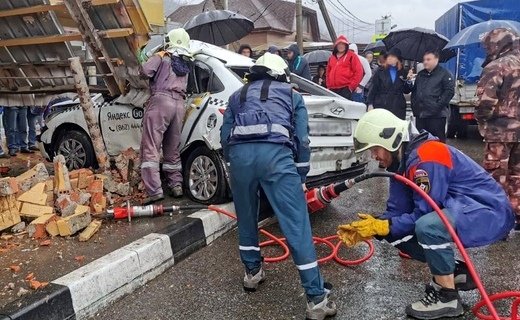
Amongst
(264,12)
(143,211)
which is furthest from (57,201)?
(264,12)

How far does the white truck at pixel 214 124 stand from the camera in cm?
510

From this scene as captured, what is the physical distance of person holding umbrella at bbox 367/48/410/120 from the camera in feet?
22.6

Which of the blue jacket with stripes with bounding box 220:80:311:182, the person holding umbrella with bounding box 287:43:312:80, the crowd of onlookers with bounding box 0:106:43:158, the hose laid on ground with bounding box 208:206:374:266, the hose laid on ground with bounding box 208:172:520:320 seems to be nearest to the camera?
the hose laid on ground with bounding box 208:172:520:320

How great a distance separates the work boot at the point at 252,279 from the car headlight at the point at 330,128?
1.91 meters

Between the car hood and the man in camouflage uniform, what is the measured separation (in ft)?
4.13

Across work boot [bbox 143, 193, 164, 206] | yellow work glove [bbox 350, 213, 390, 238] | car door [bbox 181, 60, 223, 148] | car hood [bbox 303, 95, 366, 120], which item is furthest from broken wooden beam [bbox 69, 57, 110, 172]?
yellow work glove [bbox 350, 213, 390, 238]

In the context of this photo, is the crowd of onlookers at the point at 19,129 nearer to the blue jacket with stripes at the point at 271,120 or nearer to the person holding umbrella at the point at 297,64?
the person holding umbrella at the point at 297,64

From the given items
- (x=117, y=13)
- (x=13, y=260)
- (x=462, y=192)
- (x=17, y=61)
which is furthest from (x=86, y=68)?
(x=462, y=192)

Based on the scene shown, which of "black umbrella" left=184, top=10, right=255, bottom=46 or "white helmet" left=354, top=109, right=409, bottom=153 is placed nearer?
"white helmet" left=354, top=109, right=409, bottom=153

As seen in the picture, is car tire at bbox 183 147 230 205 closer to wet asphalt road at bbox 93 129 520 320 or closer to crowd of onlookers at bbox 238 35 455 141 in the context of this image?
wet asphalt road at bbox 93 129 520 320

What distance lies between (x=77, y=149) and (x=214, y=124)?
2.38 m

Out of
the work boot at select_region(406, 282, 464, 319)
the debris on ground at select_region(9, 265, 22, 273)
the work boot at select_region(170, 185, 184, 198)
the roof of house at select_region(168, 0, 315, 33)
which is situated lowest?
the work boot at select_region(406, 282, 464, 319)

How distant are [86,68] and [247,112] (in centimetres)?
370

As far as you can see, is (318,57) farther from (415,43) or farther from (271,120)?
(271,120)
